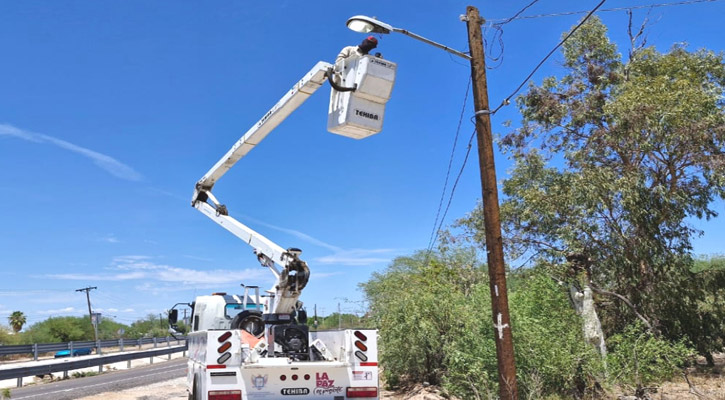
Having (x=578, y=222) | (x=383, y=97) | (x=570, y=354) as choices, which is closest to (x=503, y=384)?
(x=570, y=354)

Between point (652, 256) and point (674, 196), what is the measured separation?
6.41 ft

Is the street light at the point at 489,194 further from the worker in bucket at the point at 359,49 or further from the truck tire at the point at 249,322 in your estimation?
the truck tire at the point at 249,322

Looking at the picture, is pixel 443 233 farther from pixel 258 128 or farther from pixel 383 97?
pixel 383 97

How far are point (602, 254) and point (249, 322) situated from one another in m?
11.9

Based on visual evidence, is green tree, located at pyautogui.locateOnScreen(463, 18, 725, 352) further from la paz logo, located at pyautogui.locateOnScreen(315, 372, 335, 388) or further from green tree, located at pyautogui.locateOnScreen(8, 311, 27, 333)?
green tree, located at pyautogui.locateOnScreen(8, 311, 27, 333)

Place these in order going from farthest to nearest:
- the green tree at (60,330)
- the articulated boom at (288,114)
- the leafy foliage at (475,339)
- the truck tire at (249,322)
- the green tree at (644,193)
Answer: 1. the green tree at (60,330)
2. the green tree at (644,193)
3. the leafy foliage at (475,339)
4. the truck tire at (249,322)
5. the articulated boom at (288,114)

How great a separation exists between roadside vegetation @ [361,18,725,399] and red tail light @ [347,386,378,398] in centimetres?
322

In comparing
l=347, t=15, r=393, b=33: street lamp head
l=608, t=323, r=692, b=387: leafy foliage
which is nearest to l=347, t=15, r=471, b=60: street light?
l=347, t=15, r=393, b=33: street lamp head

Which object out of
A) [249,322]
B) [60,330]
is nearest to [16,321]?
[60,330]

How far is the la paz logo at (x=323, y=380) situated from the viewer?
29.2ft

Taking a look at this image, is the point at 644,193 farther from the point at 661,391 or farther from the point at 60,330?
the point at 60,330

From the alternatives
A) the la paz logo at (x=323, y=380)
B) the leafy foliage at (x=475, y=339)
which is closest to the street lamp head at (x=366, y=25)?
the la paz logo at (x=323, y=380)

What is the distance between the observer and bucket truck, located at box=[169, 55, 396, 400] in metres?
8.38

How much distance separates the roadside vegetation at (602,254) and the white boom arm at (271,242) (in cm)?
396
